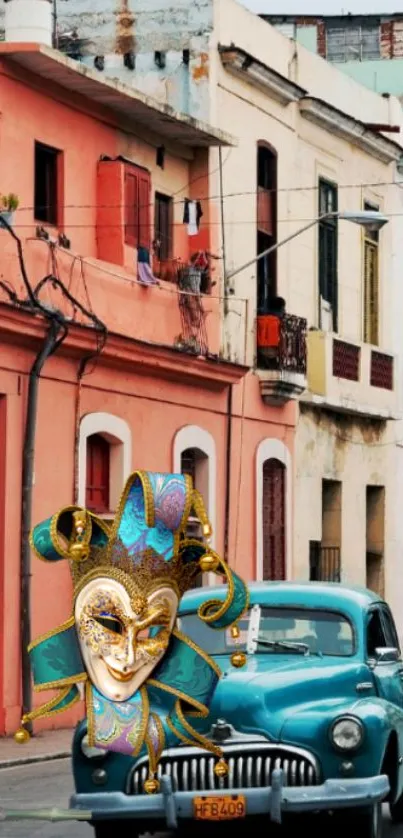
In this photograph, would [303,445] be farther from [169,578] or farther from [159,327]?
[169,578]

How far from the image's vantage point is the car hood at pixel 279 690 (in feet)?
41.9

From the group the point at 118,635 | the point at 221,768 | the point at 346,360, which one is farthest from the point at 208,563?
the point at 346,360

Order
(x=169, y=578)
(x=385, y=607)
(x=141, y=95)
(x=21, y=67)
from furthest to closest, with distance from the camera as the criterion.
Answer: (x=141, y=95) → (x=21, y=67) → (x=385, y=607) → (x=169, y=578)

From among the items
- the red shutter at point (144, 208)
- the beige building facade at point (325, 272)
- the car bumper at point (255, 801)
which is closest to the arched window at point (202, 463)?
the beige building facade at point (325, 272)

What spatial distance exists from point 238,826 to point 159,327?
1482 cm

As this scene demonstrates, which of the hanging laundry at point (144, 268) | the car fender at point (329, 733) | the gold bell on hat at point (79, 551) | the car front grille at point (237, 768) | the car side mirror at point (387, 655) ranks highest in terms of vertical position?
the hanging laundry at point (144, 268)

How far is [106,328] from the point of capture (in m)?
25.2

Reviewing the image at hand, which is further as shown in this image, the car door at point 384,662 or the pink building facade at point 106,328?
the pink building facade at point 106,328

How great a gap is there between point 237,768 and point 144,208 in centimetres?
1526

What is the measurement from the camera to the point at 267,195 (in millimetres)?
30875

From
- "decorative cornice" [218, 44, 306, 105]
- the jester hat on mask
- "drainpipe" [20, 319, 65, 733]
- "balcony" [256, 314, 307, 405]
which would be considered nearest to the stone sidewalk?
"drainpipe" [20, 319, 65, 733]

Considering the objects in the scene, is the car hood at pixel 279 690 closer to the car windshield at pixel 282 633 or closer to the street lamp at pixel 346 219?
the car windshield at pixel 282 633

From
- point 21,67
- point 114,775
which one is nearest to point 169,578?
point 114,775

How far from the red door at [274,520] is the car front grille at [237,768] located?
17568 millimetres
